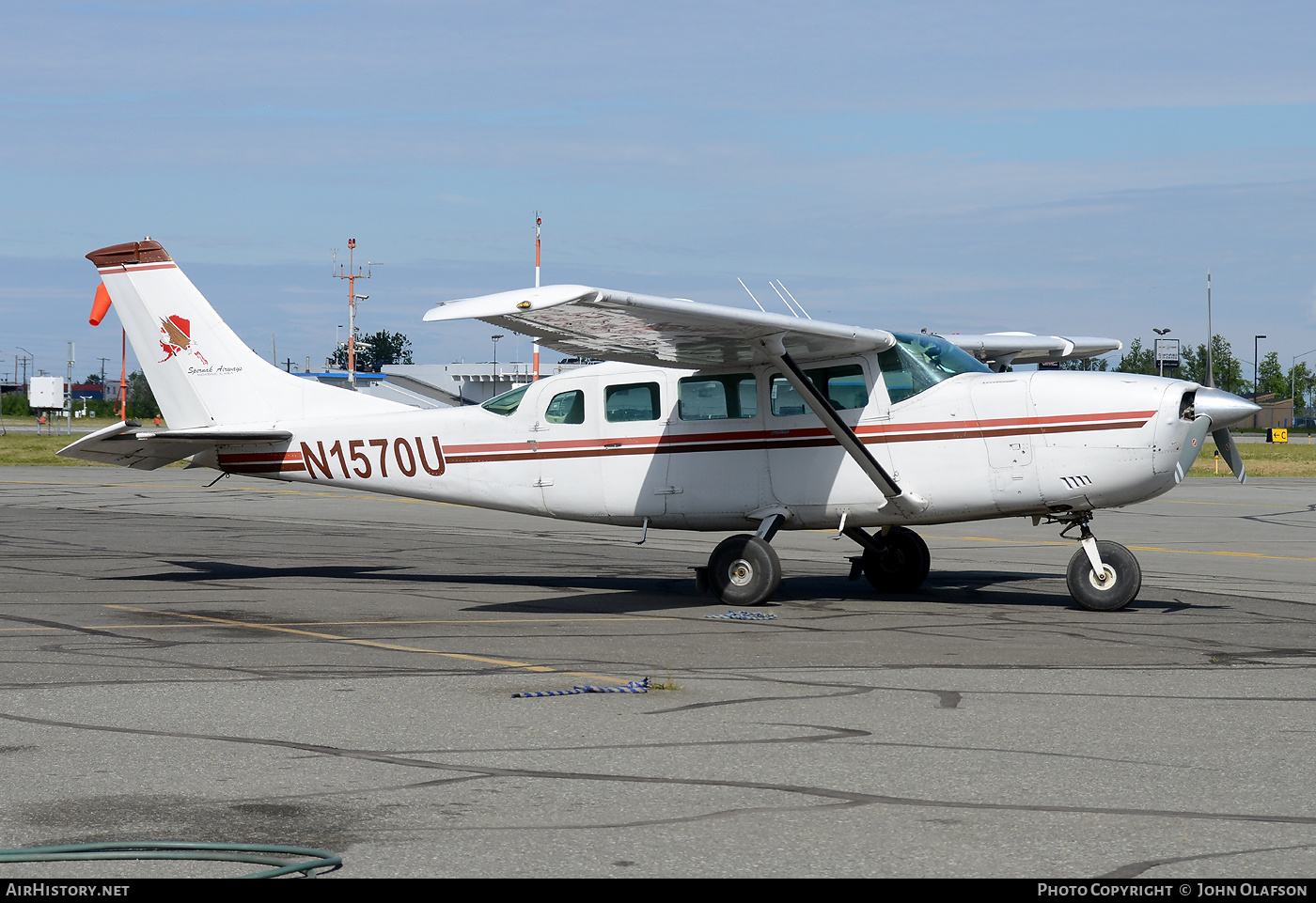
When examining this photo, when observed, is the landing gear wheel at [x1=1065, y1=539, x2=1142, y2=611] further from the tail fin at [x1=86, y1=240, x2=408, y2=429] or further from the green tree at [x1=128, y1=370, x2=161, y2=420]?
the green tree at [x1=128, y1=370, x2=161, y2=420]

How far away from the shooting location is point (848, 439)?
38.2 ft

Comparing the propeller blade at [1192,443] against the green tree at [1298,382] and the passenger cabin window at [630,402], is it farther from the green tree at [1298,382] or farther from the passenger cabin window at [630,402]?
the green tree at [1298,382]

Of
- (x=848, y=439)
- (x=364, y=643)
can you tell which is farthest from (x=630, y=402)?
(x=364, y=643)

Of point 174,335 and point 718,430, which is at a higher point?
point 174,335

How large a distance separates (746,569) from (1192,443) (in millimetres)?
3961

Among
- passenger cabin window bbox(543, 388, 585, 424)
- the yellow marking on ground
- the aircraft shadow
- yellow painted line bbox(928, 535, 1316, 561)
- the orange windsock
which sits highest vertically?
the orange windsock

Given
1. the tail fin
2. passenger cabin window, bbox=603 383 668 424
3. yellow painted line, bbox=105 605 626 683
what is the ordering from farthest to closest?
the tail fin < passenger cabin window, bbox=603 383 668 424 < yellow painted line, bbox=105 605 626 683

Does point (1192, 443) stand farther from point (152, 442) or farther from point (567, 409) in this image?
point (152, 442)

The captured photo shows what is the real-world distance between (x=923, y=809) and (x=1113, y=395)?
273 inches

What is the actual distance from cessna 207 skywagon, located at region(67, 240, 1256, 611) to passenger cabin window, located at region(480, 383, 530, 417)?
0.06 feet

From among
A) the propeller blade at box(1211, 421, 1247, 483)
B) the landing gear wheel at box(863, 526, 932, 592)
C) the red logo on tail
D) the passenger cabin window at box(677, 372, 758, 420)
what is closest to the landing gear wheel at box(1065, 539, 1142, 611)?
the propeller blade at box(1211, 421, 1247, 483)

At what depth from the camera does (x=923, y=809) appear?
4.92 meters

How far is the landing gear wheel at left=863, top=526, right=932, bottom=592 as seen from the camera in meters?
13.0
